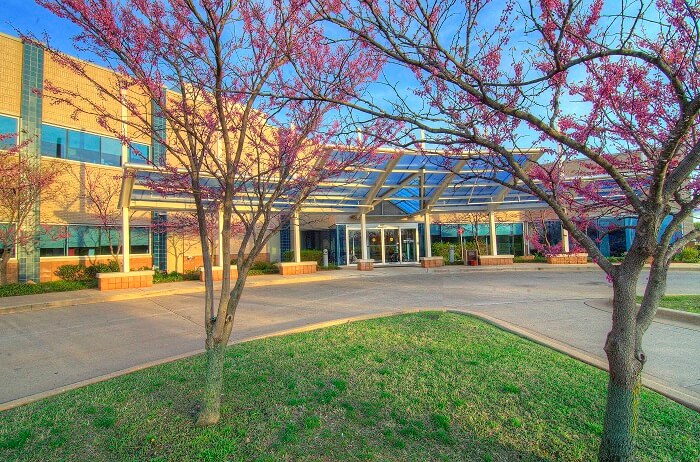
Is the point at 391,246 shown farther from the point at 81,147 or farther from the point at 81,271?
the point at 81,147

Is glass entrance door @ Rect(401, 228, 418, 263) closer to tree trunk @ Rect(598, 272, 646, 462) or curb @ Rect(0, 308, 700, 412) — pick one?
curb @ Rect(0, 308, 700, 412)

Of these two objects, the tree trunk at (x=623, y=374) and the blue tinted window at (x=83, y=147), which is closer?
the tree trunk at (x=623, y=374)

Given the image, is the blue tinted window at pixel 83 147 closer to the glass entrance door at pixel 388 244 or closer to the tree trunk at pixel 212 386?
the glass entrance door at pixel 388 244

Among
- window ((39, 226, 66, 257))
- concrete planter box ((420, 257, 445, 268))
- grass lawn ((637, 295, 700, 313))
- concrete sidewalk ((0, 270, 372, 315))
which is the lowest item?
grass lawn ((637, 295, 700, 313))

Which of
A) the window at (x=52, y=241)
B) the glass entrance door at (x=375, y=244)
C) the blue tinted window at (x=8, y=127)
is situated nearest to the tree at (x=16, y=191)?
the blue tinted window at (x=8, y=127)

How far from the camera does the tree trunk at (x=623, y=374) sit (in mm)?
2666

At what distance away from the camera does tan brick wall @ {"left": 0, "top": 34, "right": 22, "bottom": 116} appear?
1591 centimetres

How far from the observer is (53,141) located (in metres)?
17.2

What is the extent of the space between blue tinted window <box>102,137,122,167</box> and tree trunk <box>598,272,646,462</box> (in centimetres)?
2168

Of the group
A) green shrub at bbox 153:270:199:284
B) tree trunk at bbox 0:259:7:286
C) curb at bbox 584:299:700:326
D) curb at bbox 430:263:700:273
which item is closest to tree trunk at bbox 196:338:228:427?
curb at bbox 584:299:700:326

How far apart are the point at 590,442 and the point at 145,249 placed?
21310 mm

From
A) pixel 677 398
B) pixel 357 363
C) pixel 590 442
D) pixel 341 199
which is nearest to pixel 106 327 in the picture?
A: pixel 357 363

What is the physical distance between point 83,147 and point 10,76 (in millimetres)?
3682

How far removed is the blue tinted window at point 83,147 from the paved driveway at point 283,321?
972cm
